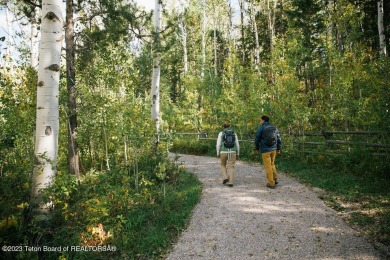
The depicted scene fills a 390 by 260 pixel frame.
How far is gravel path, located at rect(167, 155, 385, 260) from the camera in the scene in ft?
13.4

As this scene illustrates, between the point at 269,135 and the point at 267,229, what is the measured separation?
10.5 ft

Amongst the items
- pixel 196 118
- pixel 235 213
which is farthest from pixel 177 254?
pixel 196 118

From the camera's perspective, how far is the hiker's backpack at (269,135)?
7.43 meters

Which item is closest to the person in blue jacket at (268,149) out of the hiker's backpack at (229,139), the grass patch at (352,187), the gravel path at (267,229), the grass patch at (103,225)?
the gravel path at (267,229)

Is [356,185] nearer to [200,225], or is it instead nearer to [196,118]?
[200,225]

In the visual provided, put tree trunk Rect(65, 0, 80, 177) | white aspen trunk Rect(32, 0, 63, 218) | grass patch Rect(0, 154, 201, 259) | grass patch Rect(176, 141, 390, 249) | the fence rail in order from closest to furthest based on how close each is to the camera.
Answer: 1. grass patch Rect(0, 154, 201, 259)
2. white aspen trunk Rect(32, 0, 63, 218)
3. grass patch Rect(176, 141, 390, 249)
4. tree trunk Rect(65, 0, 80, 177)
5. the fence rail

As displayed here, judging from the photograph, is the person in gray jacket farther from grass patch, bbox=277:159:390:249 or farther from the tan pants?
grass patch, bbox=277:159:390:249

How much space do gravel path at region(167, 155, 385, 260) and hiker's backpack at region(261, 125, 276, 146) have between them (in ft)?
4.39

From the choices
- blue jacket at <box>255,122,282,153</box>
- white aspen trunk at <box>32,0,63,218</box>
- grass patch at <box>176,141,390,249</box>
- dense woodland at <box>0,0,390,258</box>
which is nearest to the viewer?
white aspen trunk at <box>32,0,63,218</box>

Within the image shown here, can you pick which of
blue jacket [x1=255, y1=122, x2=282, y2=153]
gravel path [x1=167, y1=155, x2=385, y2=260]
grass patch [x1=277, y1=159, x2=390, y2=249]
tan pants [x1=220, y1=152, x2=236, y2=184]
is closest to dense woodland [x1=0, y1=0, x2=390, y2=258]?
grass patch [x1=277, y1=159, x2=390, y2=249]

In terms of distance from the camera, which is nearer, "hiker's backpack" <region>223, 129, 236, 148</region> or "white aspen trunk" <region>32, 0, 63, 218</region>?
"white aspen trunk" <region>32, 0, 63, 218</region>

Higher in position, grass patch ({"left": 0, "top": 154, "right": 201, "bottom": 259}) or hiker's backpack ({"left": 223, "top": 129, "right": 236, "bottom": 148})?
hiker's backpack ({"left": 223, "top": 129, "right": 236, "bottom": 148})

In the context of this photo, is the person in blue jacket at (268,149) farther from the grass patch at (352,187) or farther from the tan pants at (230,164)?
the grass patch at (352,187)

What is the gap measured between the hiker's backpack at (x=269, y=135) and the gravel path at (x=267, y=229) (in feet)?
4.39
